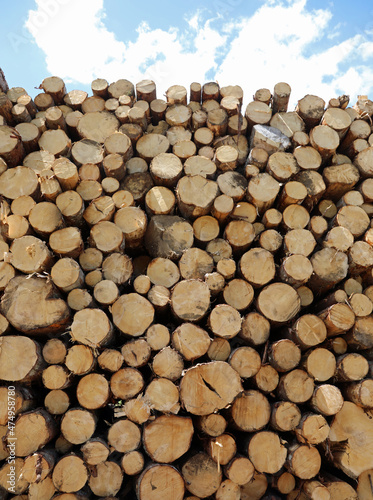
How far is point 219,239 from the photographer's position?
3367 mm

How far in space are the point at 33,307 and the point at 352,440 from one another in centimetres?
291

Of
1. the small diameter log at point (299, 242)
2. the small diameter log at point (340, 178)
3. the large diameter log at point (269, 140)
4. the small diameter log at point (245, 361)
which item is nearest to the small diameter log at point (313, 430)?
the small diameter log at point (245, 361)

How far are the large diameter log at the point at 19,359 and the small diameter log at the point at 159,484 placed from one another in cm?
114

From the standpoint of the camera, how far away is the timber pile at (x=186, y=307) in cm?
256

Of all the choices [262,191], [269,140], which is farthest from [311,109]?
[262,191]

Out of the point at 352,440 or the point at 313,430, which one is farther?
the point at 352,440

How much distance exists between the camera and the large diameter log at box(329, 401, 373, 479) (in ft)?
9.14

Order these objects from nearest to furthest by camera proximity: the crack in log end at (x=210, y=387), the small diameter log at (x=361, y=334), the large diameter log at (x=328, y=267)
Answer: the crack in log end at (x=210, y=387) < the small diameter log at (x=361, y=334) < the large diameter log at (x=328, y=267)

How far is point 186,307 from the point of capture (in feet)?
9.45

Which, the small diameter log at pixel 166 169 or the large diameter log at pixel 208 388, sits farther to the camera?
the small diameter log at pixel 166 169

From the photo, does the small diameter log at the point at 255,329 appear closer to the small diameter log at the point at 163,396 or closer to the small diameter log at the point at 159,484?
the small diameter log at the point at 163,396

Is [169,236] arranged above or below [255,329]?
above

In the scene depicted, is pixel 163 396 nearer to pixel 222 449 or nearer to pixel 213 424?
pixel 213 424

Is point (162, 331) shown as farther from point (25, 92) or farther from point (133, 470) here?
point (25, 92)
